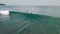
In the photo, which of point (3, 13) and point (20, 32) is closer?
point (20, 32)

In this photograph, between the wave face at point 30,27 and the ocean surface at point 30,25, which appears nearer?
the wave face at point 30,27

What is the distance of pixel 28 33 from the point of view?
12.1 meters

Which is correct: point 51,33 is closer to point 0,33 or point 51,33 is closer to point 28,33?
point 28,33

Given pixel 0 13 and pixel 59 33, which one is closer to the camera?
pixel 59 33

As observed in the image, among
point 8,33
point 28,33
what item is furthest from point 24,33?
point 8,33

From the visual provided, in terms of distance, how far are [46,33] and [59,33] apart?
126 centimetres

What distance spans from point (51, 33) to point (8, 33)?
4164 mm

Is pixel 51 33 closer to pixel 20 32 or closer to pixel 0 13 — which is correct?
pixel 20 32

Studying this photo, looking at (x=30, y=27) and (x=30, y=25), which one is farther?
(x=30, y=25)

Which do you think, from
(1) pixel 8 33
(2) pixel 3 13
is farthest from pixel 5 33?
(2) pixel 3 13

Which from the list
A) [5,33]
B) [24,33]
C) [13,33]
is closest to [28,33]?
[24,33]

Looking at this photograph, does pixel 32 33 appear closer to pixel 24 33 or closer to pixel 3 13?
pixel 24 33

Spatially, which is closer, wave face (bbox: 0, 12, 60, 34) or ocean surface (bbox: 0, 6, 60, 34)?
wave face (bbox: 0, 12, 60, 34)

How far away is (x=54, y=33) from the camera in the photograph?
12.3 metres
